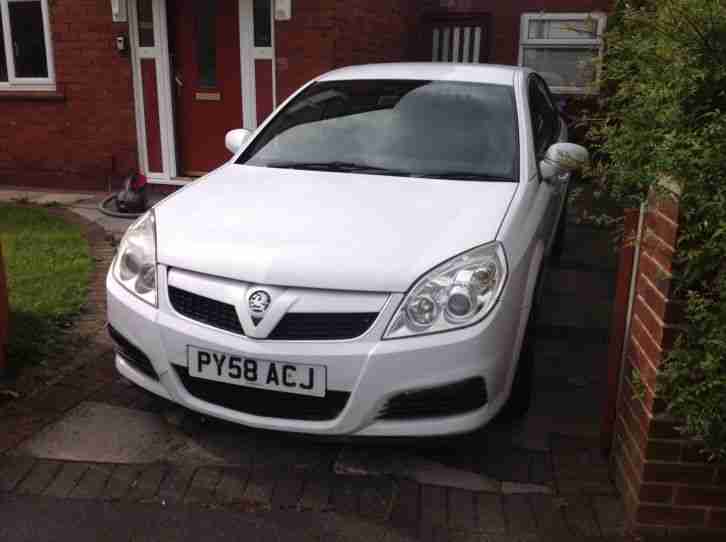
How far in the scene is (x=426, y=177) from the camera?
3.51 m

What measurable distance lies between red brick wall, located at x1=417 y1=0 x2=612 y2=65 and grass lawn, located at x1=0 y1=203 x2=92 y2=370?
20.0 feet

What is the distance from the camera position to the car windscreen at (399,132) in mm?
3629

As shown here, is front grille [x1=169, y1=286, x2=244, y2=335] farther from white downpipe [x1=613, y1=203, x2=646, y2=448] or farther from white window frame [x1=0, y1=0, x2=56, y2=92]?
white window frame [x1=0, y1=0, x2=56, y2=92]

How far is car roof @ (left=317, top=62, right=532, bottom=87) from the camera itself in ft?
13.8

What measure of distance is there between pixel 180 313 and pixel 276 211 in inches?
24.4

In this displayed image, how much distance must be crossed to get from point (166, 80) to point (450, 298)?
6.35m

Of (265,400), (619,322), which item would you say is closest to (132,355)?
(265,400)

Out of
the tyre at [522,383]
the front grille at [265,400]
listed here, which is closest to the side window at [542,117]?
the tyre at [522,383]

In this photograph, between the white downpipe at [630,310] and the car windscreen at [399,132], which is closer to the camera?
the white downpipe at [630,310]

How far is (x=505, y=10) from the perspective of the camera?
982 cm

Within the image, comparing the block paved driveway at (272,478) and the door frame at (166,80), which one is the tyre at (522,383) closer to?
the block paved driveway at (272,478)

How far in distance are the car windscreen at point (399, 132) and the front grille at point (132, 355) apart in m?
1.29

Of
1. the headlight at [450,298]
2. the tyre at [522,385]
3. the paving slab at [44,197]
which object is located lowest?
the paving slab at [44,197]

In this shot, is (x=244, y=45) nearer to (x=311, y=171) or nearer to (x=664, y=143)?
(x=311, y=171)
